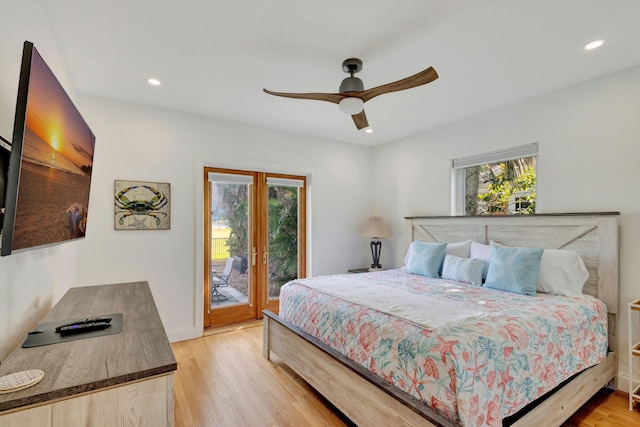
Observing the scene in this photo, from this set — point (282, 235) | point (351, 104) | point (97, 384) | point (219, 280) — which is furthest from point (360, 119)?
point (219, 280)

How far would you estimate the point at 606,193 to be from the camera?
108 inches

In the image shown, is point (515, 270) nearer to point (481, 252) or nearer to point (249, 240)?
point (481, 252)

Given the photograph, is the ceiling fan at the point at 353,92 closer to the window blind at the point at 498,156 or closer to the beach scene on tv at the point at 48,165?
the beach scene on tv at the point at 48,165

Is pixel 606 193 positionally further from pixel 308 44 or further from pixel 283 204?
pixel 283 204

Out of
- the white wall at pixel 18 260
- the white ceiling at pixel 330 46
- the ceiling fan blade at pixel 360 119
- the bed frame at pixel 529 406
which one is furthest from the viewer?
the ceiling fan blade at pixel 360 119

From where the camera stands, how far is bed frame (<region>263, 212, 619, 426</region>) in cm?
176

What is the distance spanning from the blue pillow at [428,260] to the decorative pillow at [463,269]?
3.3 inches

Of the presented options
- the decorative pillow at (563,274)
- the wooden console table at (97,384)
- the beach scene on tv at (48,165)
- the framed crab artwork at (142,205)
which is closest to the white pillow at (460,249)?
the decorative pillow at (563,274)

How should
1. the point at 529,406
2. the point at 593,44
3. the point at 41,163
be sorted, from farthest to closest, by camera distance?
the point at 593,44, the point at 529,406, the point at 41,163

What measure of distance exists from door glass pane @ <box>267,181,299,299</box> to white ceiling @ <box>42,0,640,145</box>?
4.84ft

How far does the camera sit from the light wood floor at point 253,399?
2.19m

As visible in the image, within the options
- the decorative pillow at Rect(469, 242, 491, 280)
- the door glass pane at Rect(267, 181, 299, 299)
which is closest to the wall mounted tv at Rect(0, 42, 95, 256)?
the door glass pane at Rect(267, 181, 299, 299)

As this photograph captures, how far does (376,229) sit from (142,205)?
3084 mm

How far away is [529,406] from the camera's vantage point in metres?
1.86
